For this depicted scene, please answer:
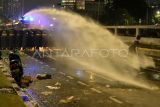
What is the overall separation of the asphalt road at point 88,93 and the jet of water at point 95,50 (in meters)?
1.13

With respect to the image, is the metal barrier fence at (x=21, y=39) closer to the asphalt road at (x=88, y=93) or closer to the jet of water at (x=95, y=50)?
the jet of water at (x=95, y=50)

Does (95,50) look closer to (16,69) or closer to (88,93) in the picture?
(16,69)

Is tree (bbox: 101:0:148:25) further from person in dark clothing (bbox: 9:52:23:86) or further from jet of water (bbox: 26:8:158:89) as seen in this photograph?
person in dark clothing (bbox: 9:52:23:86)

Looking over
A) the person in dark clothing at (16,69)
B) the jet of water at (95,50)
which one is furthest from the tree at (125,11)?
the person in dark clothing at (16,69)

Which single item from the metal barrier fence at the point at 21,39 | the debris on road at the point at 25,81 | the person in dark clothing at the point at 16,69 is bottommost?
the metal barrier fence at the point at 21,39

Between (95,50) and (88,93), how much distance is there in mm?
19782

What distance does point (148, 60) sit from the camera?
23953 mm

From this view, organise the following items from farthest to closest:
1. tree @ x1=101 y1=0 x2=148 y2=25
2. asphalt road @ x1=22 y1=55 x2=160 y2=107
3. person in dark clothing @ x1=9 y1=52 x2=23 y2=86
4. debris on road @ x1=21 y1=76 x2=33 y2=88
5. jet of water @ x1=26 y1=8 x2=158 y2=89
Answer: tree @ x1=101 y1=0 x2=148 y2=25
jet of water @ x1=26 y1=8 x2=158 y2=89
debris on road @ x1=21 y1=76 x2=33 y2=88
person in dark clothing @ x1=9 y1=52 x2=23 y2=86
asphalt road @ x1=22 y1=55 x2=160 y2=107

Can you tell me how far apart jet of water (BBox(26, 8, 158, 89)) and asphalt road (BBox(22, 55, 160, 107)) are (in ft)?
3.72

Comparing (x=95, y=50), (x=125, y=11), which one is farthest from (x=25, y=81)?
(x=125, y=11)

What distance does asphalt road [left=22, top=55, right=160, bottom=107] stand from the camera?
40.4 feet

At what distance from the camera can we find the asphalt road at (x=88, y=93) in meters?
12.3

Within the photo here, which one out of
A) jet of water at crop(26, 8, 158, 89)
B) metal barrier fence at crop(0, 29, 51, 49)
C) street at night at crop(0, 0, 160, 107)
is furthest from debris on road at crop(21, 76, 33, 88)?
metal barrier fence at crop(0, 29, 51, 49)

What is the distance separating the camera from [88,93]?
1420 cm
